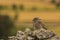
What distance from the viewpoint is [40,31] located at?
50.8 inches

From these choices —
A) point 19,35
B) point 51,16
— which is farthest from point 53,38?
point 51,16

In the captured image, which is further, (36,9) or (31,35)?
(36,9)

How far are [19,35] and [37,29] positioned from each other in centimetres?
10

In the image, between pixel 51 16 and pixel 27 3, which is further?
pixel 27 3

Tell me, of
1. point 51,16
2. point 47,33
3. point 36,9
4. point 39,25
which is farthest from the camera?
point 36,9

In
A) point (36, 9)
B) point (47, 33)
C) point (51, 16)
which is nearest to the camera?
point (47, 33)

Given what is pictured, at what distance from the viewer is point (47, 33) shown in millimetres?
1281

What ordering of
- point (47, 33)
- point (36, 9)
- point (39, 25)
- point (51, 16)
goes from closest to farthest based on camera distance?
point (47, 33) → point (39, 25) → point (51, 16) → point (36, 9)

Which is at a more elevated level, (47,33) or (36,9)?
(36,9)

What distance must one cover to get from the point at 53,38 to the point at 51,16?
23.8 ft

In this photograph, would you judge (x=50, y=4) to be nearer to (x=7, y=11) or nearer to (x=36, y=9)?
(x=36, y=9)

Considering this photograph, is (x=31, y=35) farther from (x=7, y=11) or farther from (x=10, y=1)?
(x=10, y=1)

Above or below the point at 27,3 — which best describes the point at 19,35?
below

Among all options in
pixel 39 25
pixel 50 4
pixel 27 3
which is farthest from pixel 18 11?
pixel 39 25
